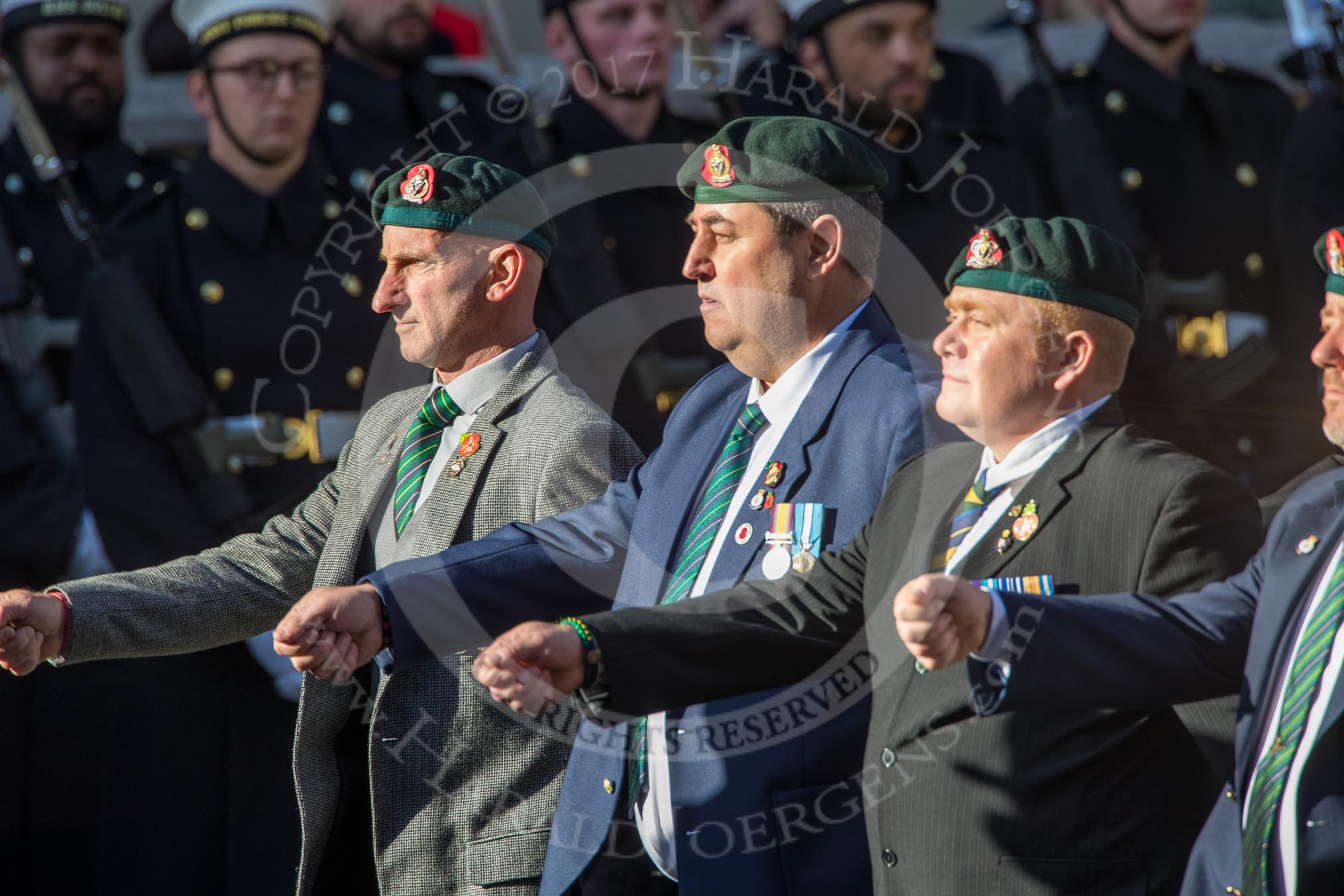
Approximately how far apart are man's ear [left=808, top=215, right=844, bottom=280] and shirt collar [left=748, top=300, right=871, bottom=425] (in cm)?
10

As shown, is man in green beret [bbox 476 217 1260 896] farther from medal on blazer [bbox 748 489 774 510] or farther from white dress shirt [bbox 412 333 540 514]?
white dress shirt [bbox 412 333 540 514]

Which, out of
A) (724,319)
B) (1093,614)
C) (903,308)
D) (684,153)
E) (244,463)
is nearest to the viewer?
(1093,614)

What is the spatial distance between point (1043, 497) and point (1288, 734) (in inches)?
18.3

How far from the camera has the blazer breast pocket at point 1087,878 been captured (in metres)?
2.59

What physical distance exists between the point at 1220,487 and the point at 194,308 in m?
3.71

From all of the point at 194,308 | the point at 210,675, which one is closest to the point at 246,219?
the point at 194,308

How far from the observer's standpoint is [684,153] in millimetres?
6137

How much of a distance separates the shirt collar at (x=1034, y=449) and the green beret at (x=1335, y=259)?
395 mm

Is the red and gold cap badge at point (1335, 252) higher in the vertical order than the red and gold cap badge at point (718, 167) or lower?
lower

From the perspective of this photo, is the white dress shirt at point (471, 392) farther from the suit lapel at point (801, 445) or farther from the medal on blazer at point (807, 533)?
the medal on blazer at point (807, 533)

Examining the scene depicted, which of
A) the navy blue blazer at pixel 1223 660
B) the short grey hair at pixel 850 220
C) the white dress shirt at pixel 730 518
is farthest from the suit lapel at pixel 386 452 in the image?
the navy blue blazer at pixel 1223 660

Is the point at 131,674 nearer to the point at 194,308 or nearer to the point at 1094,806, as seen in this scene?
the point at 194,308

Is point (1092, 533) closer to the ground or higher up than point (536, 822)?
higher up

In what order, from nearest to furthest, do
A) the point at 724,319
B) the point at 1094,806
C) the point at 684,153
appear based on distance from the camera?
the point at 1094,806 → the point at 724,319 → the point at 684,153
